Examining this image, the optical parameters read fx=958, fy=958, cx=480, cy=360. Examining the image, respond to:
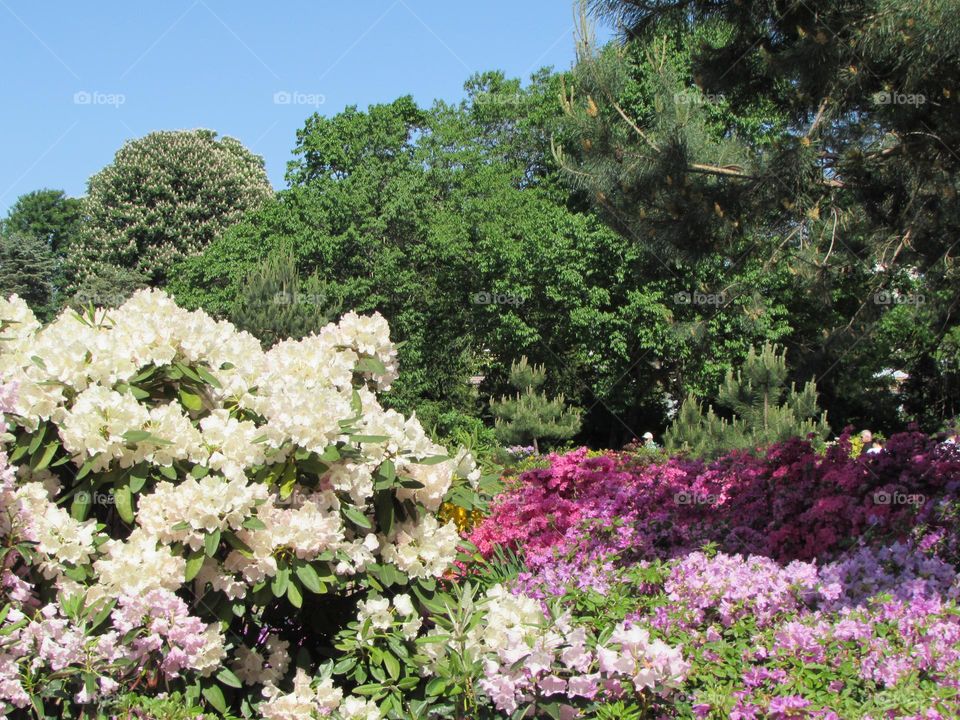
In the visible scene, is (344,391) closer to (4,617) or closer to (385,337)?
(385,337)

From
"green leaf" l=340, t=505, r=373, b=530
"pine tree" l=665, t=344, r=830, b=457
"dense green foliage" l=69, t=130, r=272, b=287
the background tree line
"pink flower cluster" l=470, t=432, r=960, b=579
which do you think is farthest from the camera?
"dense green foliage" l=69, t=130, r=272, b=287

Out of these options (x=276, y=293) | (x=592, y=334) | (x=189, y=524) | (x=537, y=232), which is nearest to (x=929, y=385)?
(x=592, y=334)

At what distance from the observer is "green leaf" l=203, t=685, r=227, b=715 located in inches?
119

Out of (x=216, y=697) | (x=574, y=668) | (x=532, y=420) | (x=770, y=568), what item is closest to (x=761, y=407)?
(x=532, y=420)

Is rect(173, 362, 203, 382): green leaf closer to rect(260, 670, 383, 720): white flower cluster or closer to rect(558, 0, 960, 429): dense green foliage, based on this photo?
rect(260, 670, 383, 720): white flower cluster

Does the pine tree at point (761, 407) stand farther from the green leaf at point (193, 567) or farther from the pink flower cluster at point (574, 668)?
the green leaf at point (193, 567)

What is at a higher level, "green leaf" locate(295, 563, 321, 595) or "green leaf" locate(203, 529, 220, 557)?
"green leaf" locate(203, 529, 220, 557)

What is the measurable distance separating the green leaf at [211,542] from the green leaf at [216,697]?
1.51ft

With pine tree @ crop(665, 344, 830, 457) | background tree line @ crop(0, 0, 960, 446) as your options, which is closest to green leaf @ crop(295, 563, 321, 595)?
background tree line @ crop(0, 0, 960, 446)

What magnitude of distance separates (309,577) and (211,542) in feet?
1.06

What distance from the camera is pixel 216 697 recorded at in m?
3.04

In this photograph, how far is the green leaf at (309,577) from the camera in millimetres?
2985

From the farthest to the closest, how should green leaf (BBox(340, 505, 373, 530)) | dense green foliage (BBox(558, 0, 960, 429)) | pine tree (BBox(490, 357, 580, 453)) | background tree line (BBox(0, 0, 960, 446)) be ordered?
pine tree (BBox(490, 357, 580, 453))
background tree line (BBox(0, 0, 960, 446))
dense green foliage (BBox(558, 0, 960, 429))
green leaf (BBox(340, 505, 373, 530))

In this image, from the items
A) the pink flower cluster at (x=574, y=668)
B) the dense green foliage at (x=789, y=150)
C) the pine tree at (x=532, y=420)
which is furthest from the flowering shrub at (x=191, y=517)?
the pine tree at (x=532, y=420)
